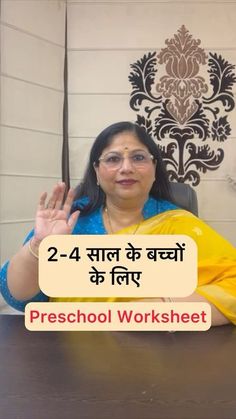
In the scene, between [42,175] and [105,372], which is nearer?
[105,372]

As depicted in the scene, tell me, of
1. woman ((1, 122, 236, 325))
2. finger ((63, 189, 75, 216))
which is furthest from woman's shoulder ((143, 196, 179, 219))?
finger ((63, 189, 75, 216))

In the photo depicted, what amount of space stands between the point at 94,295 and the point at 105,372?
9 centimetres

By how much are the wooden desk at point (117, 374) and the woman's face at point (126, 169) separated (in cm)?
17

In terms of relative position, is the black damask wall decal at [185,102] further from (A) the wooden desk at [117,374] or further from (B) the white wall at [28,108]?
(A) the wooden desk at [117,374]

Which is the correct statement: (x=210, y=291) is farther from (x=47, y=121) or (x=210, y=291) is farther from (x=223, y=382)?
(x=47, y=121)

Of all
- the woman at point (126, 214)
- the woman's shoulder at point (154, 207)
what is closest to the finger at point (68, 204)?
the woman at point (126, 214)

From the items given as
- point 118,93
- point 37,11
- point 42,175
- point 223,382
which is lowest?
point 223,382

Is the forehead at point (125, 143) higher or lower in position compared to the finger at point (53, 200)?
higher

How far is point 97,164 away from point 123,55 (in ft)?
0.58

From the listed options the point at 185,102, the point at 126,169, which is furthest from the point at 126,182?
the point at 185,102

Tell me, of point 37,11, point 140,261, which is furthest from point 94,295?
point 37,11

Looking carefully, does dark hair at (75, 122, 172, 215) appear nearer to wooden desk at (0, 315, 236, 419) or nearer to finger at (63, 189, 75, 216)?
finger at (63, 189, 75, 216)

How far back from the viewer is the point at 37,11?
59 centimetres

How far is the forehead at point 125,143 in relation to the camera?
1.66ft
